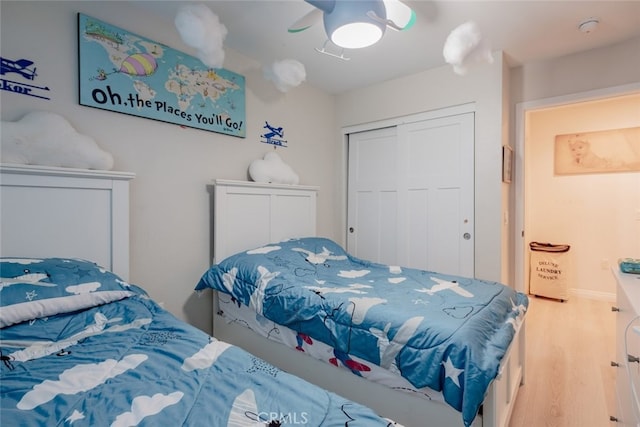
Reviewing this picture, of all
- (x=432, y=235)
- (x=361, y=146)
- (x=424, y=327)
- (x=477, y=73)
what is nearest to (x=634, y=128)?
(x=477, y=73)

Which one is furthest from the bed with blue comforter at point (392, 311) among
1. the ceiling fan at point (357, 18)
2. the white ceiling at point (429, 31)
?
the white ceiling at point (429, 31)

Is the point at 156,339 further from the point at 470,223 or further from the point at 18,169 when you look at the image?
the point at 470,223

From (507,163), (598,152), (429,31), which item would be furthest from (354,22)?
(598,152)

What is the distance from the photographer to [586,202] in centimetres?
388

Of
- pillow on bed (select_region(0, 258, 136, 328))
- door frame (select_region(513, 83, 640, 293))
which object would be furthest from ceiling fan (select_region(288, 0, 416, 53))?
door frame (select_region(513, 83, 640, 293))

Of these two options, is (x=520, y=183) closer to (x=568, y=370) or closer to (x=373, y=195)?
(x=373, y=195)

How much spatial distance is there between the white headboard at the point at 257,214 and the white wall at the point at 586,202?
256cm

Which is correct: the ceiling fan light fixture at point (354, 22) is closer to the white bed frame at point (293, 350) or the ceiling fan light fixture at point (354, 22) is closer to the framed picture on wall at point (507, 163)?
the white bed frame at point (293, 350)

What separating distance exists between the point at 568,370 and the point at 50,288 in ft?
10.3

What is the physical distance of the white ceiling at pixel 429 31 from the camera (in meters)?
1.95

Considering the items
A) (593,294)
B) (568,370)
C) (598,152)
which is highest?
(598,152)

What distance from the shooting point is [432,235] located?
287 cm

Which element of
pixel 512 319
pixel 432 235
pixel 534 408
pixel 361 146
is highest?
pixel 361 146

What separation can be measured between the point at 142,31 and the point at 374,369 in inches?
94.2
